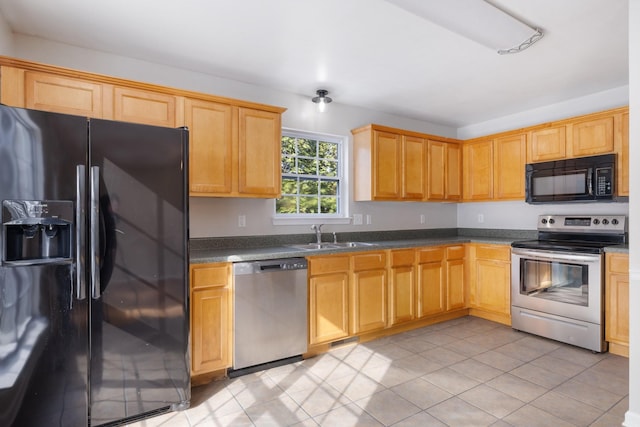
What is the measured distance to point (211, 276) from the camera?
8.52 feet

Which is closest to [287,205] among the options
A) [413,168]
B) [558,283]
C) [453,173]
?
[413,168]

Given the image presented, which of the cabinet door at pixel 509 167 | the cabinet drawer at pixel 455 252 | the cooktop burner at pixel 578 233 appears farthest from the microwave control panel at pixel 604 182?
the cabinet drawer at pixel 455 252

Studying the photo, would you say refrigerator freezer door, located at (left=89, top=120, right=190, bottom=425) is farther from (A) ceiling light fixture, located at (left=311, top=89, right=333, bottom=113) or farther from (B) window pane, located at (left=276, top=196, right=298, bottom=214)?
(A) ceiling light fixture, located at (left=311, top=89, right=333, bottom=113)

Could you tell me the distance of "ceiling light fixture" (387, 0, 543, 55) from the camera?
6.73 feet

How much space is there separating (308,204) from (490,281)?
7.59ft

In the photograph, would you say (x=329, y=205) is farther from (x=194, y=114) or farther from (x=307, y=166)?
(x=194, y=114)

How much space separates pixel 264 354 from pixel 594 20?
3.38 m

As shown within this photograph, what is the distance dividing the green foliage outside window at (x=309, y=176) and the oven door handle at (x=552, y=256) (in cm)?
204

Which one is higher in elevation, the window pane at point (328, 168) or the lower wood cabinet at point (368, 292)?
the window pane at point (328, 168)

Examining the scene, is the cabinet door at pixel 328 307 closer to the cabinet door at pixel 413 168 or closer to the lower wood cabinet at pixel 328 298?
the lower wood cabinet at pixel 328 298

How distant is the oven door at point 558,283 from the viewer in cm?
316

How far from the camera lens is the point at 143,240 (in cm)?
212

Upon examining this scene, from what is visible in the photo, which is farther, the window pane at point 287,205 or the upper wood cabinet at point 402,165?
the upper wood cabinet at point 402,165

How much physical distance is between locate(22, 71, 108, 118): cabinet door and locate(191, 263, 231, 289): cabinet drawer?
1.30 m
